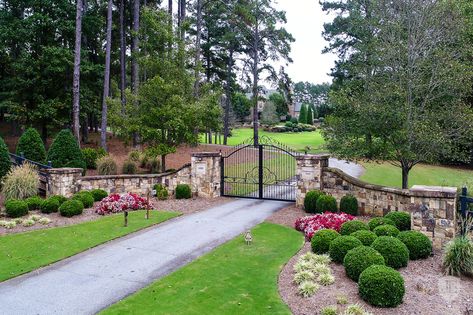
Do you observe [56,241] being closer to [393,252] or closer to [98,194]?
[98,194]

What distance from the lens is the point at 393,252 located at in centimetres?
746

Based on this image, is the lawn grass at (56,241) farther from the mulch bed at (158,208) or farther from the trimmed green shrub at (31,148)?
the trimmed green shrub at (31,148)

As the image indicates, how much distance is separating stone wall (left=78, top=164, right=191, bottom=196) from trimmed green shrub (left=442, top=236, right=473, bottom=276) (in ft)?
35.0

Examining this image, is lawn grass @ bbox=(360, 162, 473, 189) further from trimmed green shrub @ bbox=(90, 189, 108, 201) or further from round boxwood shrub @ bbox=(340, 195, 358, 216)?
trimmed green shrub @ bbox=(90, 189, 108, 201)

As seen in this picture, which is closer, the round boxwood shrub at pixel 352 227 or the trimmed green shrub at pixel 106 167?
the round boxwood shrub at pixel 352 227

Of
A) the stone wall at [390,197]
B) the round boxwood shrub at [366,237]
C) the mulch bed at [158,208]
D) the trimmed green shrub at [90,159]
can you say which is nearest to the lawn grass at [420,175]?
the stone wall at [390,197]

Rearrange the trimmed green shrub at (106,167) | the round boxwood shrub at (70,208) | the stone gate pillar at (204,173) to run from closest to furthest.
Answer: the round boxwood shrub at (70,208) < the stone gate pillar at (204,173) < the trimmed green shrub at (106,167)

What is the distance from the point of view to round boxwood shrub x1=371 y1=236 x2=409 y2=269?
24.4ft

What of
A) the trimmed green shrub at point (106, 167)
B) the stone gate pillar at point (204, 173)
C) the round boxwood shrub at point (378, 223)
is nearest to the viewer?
the round boxwood shrub at point (378, 223)

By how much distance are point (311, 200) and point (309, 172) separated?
112 centimetres

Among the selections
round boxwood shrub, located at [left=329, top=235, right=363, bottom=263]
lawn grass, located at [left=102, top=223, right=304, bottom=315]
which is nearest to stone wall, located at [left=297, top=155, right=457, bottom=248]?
round boxwood shrub, located at [left=329, top=235, right=363, bottom=263]

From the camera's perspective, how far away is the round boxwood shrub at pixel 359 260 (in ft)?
22.7

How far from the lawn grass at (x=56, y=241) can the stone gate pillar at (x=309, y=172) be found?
15.2 ft

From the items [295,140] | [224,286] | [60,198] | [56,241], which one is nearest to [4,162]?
[60,198]
